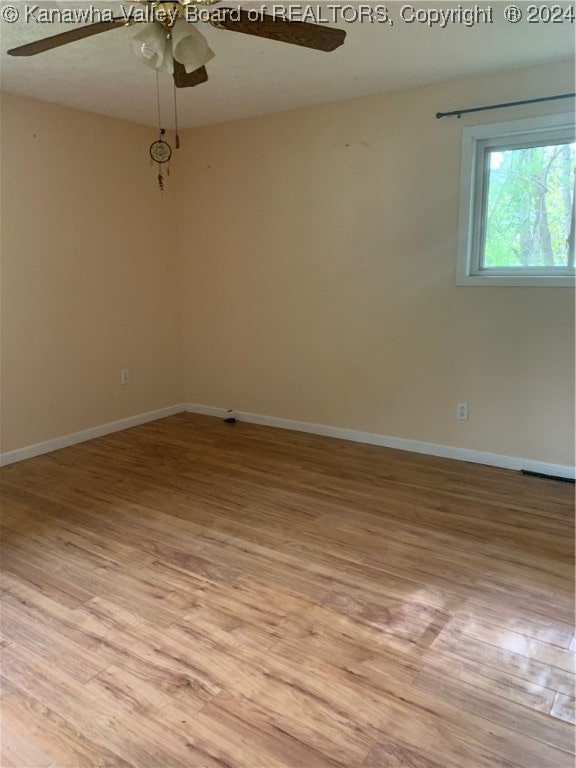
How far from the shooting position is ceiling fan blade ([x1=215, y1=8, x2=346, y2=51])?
5.91 feet

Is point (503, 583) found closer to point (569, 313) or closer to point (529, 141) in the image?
point (569, 313)

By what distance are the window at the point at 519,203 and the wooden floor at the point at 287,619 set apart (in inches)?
51.3

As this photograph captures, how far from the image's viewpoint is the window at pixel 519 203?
3.17 m

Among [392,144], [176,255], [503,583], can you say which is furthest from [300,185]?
[503,583]

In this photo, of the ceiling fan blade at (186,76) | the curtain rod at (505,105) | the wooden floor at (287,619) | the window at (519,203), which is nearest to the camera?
the wooden floor at (287,619)

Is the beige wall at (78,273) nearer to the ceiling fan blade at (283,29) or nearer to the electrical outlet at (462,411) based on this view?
the ceiling fan blade at (283,29)

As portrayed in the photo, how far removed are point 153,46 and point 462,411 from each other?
2.79 meters

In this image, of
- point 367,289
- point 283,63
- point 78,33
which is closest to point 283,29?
point 78,33

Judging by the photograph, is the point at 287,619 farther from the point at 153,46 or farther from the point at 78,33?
the point at 78,33

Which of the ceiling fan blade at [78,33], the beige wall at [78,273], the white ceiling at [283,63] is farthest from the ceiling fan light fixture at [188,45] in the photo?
the beige wall at [78,273]

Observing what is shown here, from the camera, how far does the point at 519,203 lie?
334 centimetres

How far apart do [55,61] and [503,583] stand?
3373 mm

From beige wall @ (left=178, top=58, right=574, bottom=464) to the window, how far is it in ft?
0.27

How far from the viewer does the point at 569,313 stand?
3.20 m
